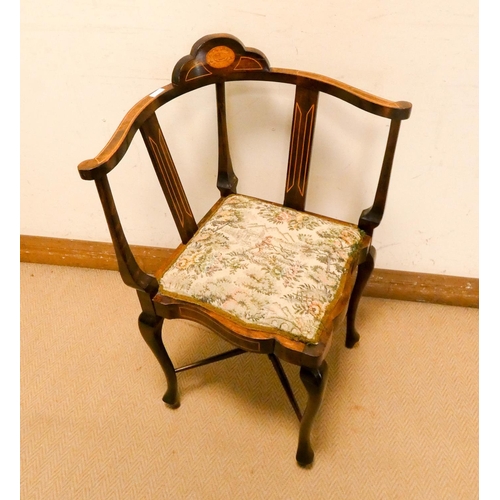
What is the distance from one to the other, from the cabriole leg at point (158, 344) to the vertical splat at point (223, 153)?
0.41 metres

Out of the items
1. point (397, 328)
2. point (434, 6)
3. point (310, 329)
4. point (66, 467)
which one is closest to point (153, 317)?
point (310, 329)

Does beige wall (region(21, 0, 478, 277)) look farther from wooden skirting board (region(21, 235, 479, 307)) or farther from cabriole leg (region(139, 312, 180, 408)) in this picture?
cabriole leg (region(139, 312, 180, 408))

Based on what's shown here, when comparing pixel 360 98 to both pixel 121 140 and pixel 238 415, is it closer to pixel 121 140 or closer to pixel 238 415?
pixel 121 140

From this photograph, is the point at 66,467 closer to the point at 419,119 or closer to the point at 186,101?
the point at 186,101

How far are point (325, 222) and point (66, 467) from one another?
93 cm

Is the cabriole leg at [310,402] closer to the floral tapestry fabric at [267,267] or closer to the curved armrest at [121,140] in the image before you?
the floral tapestry fabric at [267,267]

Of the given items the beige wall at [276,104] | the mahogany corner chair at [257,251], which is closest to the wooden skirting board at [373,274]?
the beige wall at [276,104]

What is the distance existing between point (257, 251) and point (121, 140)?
1.25ft

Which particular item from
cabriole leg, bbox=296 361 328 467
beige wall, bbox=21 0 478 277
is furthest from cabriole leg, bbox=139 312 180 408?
beige wall, bbox=21 0 478 277

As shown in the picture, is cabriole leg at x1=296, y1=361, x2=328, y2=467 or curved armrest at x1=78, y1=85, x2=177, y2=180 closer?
curved armrest at x1=78, y1=85, x2=177, y2=180

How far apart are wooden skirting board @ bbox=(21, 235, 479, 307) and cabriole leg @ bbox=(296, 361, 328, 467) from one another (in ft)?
2.09

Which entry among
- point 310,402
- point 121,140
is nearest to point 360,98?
point 121,140

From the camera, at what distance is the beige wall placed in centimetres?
111

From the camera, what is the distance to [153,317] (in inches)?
43.0
